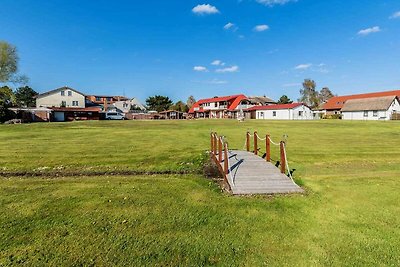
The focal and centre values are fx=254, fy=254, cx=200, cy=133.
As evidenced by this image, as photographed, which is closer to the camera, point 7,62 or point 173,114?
point 7,62

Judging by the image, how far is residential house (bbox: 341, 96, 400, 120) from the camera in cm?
5669

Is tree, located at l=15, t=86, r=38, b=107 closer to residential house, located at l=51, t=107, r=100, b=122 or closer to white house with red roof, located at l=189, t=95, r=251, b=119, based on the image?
residential house, located at l=51, t=107, r=100, b=122

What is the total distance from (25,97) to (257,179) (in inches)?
4652

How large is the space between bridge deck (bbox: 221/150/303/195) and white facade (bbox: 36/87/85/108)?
7024 centimetres

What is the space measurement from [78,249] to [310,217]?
18.0 ft

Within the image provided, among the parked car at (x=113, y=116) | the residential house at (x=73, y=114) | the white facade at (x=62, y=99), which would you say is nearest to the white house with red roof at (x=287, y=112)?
the parked car at (x=113, y=116)

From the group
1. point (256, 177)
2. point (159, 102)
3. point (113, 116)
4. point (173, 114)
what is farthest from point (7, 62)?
point (256, 177)

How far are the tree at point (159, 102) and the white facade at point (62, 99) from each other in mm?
33278

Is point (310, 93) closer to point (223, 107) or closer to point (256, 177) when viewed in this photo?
point (223, 107)

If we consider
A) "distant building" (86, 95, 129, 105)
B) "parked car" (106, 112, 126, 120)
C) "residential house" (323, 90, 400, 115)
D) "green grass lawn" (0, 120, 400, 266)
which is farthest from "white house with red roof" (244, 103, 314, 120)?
"distant building" (86, 95, 129, 105)

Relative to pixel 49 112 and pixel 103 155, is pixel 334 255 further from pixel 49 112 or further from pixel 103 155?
pixel 49 112

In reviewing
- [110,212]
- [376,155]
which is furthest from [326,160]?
[110,212]

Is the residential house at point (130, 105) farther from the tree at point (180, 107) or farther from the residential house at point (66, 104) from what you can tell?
the residential house at point (66, 104)

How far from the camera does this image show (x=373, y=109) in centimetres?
5862
